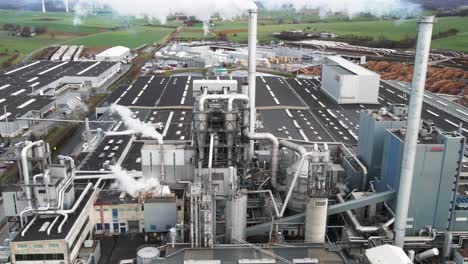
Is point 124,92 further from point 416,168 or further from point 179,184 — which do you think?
A: point 416,168

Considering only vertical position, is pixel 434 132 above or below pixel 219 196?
above

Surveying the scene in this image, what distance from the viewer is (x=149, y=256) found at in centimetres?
2519

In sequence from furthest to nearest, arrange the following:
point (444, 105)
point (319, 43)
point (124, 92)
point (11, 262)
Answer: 1. point (319, 43)
2. point (124, 92)
3. point (444, 105)
4. point (11, 262)

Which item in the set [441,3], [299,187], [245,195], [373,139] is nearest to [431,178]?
[373,139]

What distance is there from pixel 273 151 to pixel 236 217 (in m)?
7.60

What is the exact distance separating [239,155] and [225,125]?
2614 mm

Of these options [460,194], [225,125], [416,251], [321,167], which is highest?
[225,125]

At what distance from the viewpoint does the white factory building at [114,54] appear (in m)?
101

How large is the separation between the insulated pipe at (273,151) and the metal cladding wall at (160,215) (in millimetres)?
7489

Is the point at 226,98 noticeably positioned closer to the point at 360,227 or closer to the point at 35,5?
the point at 360,227

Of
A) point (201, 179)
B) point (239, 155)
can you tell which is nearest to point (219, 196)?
point (201, 179)

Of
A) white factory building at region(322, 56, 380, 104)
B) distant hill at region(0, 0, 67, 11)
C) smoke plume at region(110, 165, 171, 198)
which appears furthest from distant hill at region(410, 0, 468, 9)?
distant hill at region(0, 0, 67, 11)

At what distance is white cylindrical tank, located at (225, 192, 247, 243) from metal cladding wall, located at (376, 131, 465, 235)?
10.1 metres

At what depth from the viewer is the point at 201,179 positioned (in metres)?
29.2
